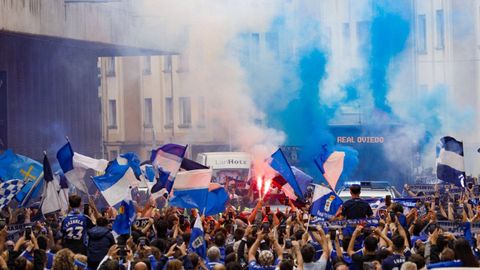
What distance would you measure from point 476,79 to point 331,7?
6.26 metres

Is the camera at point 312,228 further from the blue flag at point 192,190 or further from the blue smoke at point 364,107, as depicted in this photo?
the blue smoke at point 364,107

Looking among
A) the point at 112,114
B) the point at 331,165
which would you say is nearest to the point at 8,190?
the point at 331,165

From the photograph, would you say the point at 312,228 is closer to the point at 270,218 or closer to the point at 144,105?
the point at 270,218

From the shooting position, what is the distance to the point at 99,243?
11.1m

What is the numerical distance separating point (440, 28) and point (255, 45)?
43.5 ft

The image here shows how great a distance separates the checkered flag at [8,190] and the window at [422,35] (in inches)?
1181

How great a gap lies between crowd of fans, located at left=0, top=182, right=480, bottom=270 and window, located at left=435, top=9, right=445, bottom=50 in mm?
29691

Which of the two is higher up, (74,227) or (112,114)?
(112,114)

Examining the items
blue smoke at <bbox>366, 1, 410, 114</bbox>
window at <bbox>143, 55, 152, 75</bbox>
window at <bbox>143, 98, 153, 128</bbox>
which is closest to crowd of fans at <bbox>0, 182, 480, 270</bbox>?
blue smoke at <bbox>366, 1, 410, 114</bbox>

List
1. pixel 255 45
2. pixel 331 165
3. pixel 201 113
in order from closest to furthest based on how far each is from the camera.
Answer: pixel 331 165 → pixel 255 45 → pixel 201 113

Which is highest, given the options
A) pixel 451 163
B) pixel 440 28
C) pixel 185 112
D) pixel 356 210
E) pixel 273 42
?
pixel 440 28

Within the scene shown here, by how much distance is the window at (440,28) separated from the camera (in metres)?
42.7

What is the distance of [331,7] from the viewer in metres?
40.0

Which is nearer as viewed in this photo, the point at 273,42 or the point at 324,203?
the point at 324,203
